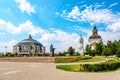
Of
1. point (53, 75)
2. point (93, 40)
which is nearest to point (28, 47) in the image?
point (93, 40)

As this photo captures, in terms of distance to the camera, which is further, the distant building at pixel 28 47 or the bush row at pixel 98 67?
the distant building at pixel 28 47

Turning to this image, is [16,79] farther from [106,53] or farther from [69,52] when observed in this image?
[69,52]

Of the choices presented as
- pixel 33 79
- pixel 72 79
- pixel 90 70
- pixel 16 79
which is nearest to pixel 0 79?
pixel 16 79

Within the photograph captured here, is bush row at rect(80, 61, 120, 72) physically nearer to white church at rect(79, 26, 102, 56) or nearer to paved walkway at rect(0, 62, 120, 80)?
paved walkway at rect(0, 62, 120, 80)

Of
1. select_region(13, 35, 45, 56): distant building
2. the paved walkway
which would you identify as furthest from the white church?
the paved walkway

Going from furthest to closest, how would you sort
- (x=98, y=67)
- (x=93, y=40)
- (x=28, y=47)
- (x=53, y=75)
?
(x=93, y=40)
(x=28, y=47)
(x=98, y=67)
(x=53, y=75)

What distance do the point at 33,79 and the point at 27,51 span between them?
114483 mm

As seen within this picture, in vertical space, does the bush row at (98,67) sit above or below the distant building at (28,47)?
below

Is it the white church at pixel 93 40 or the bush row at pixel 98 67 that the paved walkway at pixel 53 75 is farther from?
the white church at pixel 93 40

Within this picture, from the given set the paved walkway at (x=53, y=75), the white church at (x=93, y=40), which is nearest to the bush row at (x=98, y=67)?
the paved walkway at (x=53, y=75)

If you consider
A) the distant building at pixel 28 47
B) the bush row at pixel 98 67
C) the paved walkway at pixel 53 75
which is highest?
the distant building at pixel 28 47

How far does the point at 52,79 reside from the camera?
14.9 m

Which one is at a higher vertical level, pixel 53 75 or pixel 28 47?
pixel 28 47

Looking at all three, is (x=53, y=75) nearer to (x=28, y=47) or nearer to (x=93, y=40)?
(x=28, y=47)
